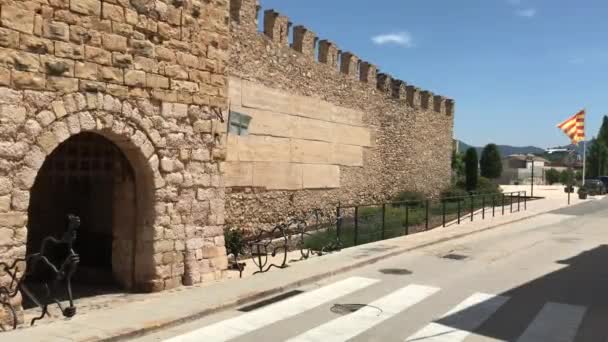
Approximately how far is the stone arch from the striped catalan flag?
30.0 metres

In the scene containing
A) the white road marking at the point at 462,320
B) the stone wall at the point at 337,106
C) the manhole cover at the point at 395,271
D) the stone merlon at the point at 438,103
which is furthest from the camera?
the stone merlon at the point at 438,103

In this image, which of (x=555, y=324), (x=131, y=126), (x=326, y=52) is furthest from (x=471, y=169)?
(x=131, y=126)

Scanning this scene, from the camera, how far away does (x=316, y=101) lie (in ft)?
60.6

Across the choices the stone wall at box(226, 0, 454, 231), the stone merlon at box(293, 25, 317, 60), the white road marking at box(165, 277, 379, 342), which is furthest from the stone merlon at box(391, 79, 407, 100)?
the white road marking at box(165, 277, 379, 342)

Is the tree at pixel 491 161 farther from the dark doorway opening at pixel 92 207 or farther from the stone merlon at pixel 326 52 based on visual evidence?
the dark doorway opening at pixel 92 207

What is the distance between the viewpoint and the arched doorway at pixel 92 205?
28.0ft

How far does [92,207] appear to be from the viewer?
10250 mm

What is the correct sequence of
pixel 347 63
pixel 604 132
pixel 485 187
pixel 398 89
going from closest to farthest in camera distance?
pixel 347 63
pixel 398 89
pixel 485 187
pixel 604 132

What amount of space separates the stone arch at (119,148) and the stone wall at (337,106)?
5.96 metres

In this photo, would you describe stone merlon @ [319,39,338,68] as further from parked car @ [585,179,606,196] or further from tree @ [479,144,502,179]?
tree @ [479,144,502,179]

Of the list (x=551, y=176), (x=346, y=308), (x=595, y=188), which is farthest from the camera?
(x=551, y=176)

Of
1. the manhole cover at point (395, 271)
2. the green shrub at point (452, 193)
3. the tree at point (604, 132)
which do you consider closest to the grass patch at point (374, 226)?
the manhole cover at point (395, 271)

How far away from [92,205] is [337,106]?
1126 cm

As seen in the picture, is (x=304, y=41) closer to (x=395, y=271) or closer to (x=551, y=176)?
(x=395, y=271)
